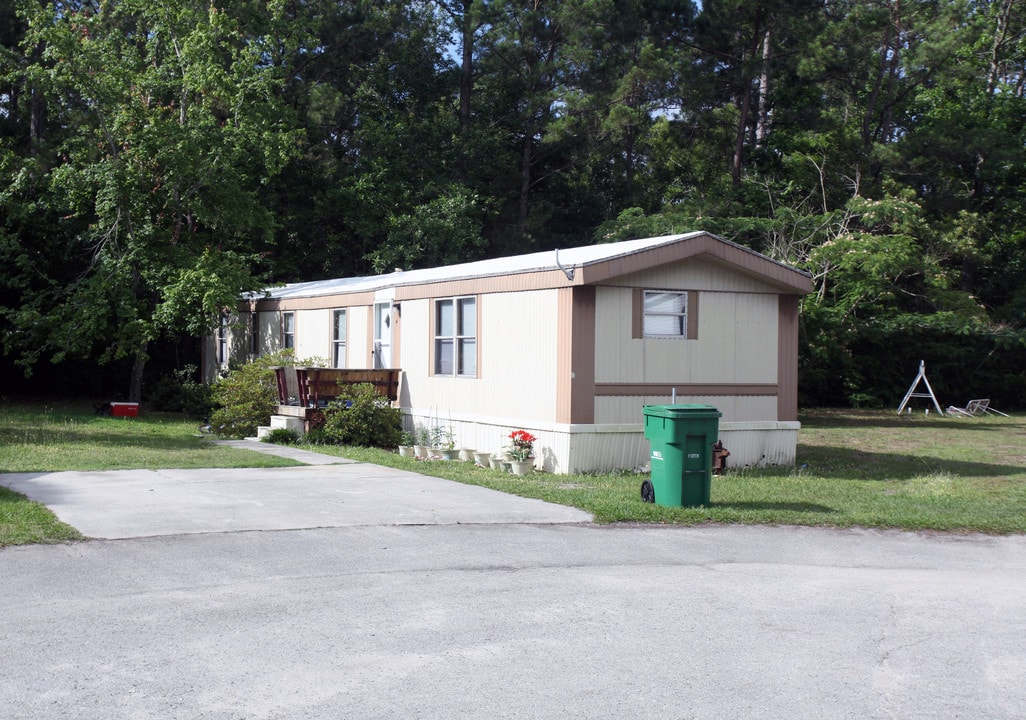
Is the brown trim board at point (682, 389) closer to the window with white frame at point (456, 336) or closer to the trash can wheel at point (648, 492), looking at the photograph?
the window with white frame at point (456, 336)

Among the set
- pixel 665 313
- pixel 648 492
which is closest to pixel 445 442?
pixel 665 313

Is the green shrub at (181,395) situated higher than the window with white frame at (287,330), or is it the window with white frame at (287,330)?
the window with white frame at (287,330)

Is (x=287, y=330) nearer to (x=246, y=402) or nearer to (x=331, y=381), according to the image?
(x=246, y=402)

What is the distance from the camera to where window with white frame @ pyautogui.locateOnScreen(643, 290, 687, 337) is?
595 inches

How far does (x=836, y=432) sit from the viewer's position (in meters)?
23.1

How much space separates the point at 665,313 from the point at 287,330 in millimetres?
10778

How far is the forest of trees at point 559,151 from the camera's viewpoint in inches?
955

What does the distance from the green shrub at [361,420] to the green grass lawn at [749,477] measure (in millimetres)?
600

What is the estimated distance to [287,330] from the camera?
76.2ft

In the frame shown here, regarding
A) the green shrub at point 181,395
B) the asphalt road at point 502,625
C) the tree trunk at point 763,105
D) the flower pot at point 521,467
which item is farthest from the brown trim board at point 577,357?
the tree trunk at point 763,105

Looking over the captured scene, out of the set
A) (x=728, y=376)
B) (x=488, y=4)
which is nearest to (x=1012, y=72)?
(x=488, y=4)

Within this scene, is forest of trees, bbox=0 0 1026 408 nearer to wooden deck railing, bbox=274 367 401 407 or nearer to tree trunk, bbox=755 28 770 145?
tree trunk, bbox=755 28 770 145

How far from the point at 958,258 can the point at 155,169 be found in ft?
82.2

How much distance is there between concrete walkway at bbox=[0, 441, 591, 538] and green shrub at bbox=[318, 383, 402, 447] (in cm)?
369
